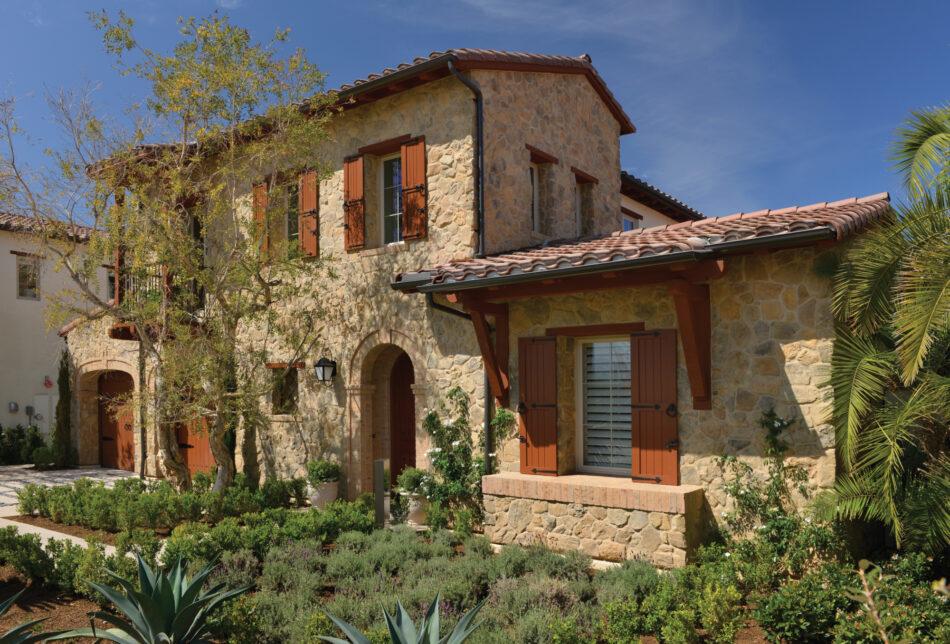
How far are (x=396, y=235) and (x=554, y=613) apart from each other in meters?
6.96

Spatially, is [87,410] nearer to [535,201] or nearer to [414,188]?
[414,188]

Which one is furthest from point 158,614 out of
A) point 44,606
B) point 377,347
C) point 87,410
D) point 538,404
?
point 87,410

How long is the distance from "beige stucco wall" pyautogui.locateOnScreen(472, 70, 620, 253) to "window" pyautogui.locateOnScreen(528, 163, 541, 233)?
9 centimetres

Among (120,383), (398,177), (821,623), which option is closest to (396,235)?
(398,177)

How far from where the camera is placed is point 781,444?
702cm

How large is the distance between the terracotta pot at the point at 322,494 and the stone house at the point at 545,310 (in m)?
0.26

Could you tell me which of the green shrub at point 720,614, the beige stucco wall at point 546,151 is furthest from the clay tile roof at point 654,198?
the green shrub at point 720,614

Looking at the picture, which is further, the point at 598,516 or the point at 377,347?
the point at 377,347

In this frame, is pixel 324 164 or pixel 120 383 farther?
pixel 120 383

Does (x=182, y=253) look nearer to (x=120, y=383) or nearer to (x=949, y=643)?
(x=120, y=383)

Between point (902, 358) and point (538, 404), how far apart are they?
4.30m

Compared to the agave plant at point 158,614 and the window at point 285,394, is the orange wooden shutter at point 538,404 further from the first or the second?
the window at point 285,394

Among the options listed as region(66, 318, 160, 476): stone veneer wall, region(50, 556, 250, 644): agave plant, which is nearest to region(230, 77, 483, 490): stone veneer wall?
region(50, 556, 250, 644): agave plant

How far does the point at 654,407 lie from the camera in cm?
790
